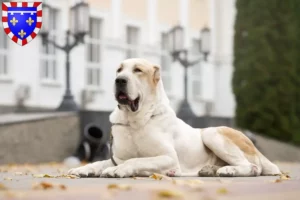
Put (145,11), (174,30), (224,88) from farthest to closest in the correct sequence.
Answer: (224,88), (145,11), (174,30)

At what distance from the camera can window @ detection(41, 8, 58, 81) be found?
23094mm

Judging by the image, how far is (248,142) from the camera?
29.4ft

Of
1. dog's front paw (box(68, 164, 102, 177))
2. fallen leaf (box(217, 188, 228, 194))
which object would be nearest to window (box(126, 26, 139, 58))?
dog's front paw (box(68, 164, 102, 177))

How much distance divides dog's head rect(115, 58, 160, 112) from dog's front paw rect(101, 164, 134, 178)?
2.02ft

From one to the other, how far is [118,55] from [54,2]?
390 cm

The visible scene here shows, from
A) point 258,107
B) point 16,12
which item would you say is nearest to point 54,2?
point 258,107

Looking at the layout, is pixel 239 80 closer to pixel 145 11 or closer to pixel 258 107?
pixel 258 107

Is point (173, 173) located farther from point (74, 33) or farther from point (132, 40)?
point (132, 40)

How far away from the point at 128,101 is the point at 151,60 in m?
20.7

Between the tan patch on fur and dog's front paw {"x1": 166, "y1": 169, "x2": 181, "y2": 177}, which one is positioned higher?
the tan patch on fur

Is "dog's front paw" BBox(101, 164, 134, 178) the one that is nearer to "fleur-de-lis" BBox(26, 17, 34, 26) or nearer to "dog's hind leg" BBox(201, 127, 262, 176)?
"dog's hind leg" BBox(201, 127, 262, 176)

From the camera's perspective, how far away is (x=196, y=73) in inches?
1283

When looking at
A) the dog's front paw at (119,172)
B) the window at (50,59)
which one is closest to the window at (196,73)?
the window at (50,59)

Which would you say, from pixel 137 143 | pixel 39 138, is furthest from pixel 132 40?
pixel 137 143
